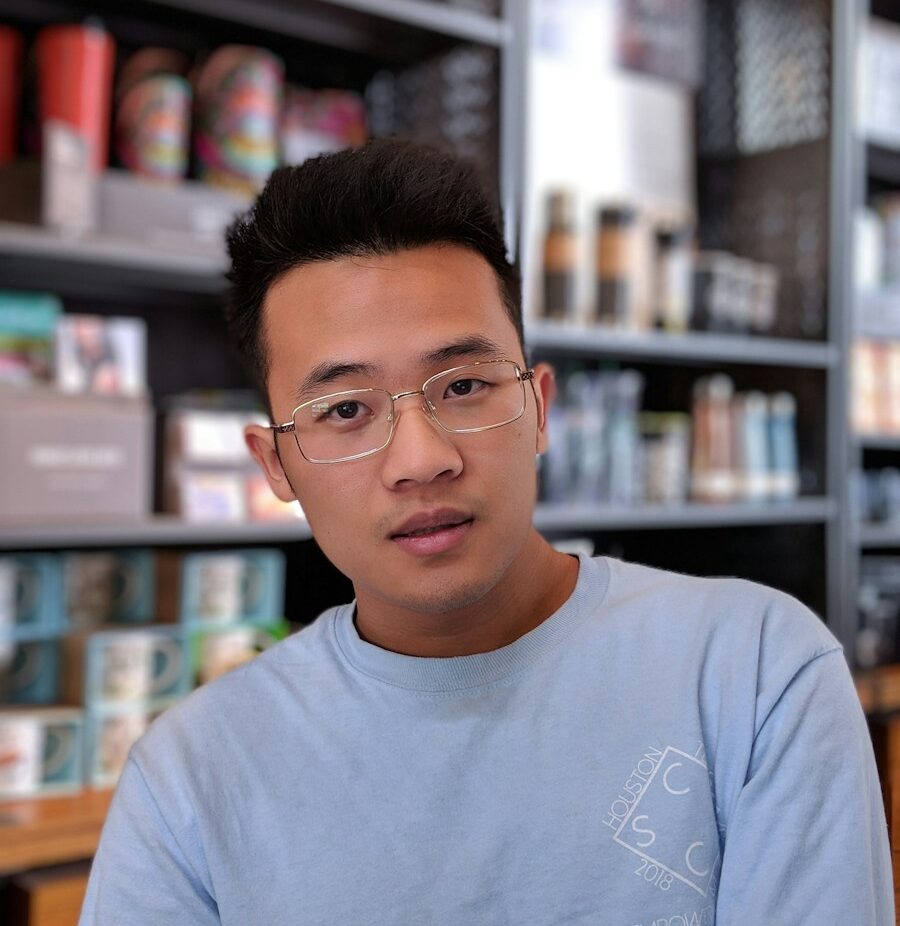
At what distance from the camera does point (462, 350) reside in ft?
2.84

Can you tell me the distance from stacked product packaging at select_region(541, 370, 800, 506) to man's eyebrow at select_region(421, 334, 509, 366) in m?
1.49

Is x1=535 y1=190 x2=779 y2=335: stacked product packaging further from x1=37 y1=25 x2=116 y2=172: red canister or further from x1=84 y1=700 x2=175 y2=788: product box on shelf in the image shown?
x1=84 y1=700 x2=175 y2=788: product box on shelf

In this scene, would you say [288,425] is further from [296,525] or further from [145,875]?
[296,525]

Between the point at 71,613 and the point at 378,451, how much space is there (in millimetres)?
1291

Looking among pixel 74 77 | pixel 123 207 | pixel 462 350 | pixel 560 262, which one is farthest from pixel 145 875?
pixel 560 262

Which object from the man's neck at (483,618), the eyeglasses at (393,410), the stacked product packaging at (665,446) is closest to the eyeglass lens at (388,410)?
the eyeglasses at (393,410)

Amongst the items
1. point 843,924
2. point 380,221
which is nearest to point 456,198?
point 380,221

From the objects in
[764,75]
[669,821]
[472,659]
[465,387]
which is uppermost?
[764,75]

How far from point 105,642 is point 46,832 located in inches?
12.4

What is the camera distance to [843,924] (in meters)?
0.73

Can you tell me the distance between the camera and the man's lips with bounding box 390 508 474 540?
834mm

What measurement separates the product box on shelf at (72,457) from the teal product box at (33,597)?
126mm

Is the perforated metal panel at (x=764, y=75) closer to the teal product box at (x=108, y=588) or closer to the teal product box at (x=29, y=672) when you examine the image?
the teal product box at (x=108, y=588)

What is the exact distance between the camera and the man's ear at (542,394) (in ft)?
3.15
